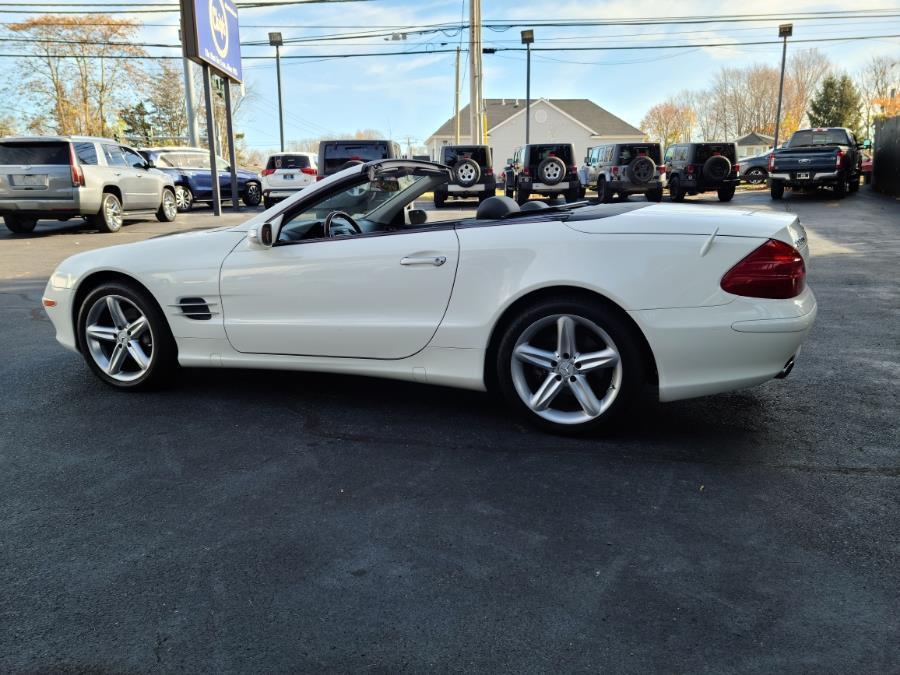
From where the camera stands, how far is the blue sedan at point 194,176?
21.5 m

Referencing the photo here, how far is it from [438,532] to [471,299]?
1.31m

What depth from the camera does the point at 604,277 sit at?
3367mm

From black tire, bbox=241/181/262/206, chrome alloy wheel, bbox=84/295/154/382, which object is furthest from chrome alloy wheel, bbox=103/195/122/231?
chrome alloy wheel, bbox=84/295/154/382

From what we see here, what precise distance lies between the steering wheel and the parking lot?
0.98 m

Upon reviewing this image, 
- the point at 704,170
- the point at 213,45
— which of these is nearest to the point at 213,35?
the point at 213,45

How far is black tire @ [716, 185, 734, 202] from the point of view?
826 inches

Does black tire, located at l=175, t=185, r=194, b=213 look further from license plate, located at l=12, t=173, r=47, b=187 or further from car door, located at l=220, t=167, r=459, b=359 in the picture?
car door, located at l=220, t=167, r=459, b=359

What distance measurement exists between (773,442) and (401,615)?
221cm

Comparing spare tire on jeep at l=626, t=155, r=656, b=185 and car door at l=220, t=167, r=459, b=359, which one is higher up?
spare tire on jeep at l=626, t=155, r=656, b=185

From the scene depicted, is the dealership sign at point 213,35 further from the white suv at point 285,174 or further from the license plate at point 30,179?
the license plate at point 30,179

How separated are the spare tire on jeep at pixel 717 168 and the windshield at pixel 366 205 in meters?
17.7

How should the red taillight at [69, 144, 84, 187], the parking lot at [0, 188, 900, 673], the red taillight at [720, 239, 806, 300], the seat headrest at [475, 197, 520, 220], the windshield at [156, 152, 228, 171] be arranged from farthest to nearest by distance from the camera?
the windshield at [156, 152, 228, 171] < the red taillight at [69, 144, 84, 187] < the seat headrest at [475, 197, 520, 220] < the red taillight at [720, 239, 806, 300] < the parking lot at [0, 188, 900, 673]

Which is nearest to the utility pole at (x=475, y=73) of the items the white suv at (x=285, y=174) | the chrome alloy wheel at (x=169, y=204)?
the white suv at (x=285, y=174)

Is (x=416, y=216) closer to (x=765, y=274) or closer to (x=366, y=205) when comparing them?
(x=366, y=205)
